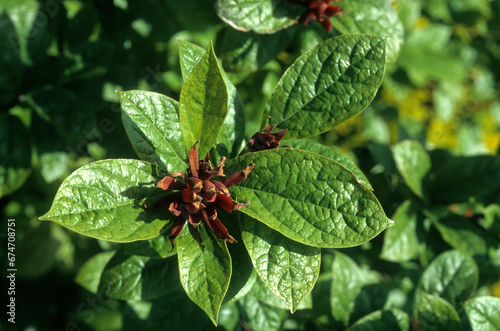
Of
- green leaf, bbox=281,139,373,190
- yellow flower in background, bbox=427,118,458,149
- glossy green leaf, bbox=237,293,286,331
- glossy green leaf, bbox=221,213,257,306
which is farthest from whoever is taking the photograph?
yellow flower in background, bbox=427,118,458,149

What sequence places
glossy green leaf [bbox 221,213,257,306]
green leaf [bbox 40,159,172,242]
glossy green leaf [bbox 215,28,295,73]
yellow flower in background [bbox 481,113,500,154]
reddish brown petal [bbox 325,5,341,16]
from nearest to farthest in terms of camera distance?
1. green leaf [bbox 40,159,172,242]
2. glossy green leaf [bbox 221,213,257,306]
3. reddish brown petal [bbox 325,5,341,16]
4. glossy green leaf [bbox 215,28,295,73]
5. yellow flower in background [bbox 481,113,500,154]

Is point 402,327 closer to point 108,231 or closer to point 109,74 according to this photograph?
point 108,231

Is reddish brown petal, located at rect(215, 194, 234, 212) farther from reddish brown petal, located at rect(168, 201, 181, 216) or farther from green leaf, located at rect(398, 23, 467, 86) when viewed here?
green leaf, located at rect(398, 23, 467, 86)

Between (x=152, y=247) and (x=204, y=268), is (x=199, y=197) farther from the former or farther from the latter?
(x=152, y=247)

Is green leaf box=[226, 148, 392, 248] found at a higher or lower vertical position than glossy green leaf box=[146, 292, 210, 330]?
higher

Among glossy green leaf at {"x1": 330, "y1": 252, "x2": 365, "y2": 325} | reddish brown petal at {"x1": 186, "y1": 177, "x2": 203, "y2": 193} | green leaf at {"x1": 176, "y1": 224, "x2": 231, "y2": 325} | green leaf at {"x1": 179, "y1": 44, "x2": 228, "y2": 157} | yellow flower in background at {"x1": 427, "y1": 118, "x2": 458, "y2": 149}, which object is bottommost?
yellow flower in background at {"x1": 427, "y1": 118, "x2": 458, "y2": 149}

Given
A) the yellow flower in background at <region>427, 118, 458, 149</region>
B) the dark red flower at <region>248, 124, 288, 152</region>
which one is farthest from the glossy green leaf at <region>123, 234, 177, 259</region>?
the yellow flower in background at <region>427, 118, 458, 149</region>

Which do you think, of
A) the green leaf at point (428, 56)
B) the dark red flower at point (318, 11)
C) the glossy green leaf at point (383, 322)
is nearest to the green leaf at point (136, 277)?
the glossy green leaf at point (383, 322)

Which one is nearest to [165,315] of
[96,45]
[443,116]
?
[96,45]
